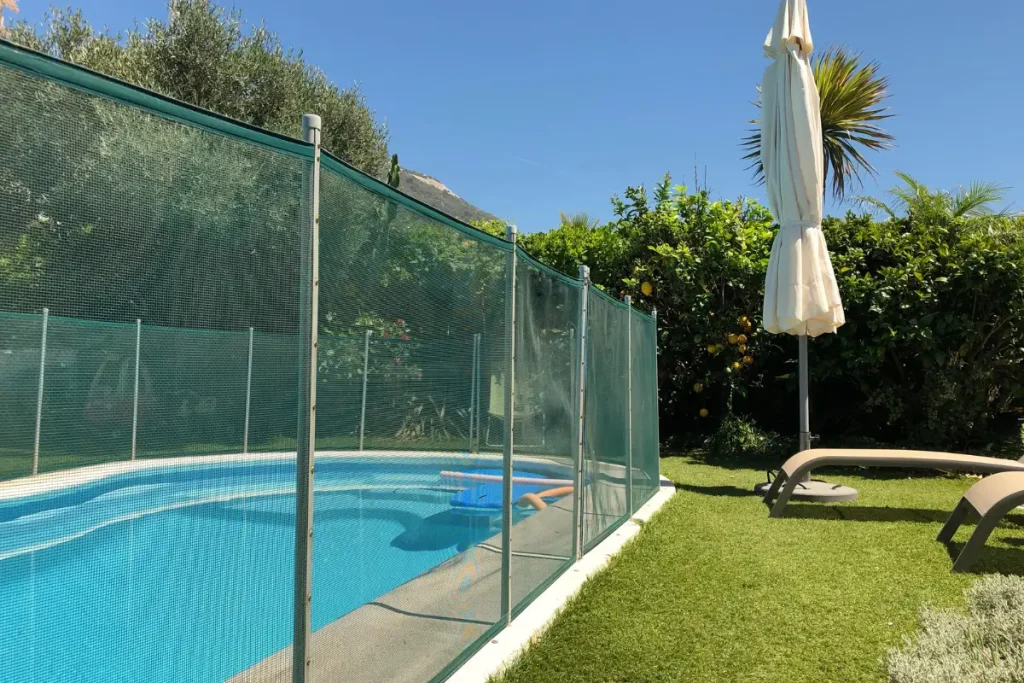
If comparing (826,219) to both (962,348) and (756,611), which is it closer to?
(962,348)

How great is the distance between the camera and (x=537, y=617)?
11.5ft

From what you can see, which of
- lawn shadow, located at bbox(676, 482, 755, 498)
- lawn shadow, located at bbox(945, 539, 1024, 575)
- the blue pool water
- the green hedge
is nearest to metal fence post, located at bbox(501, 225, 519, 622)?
the blue pool water

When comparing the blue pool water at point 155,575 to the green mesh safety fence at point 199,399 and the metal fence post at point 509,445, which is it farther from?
the metal fence post at point 509,445

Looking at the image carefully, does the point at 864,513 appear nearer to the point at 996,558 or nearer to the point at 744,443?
the point at 996,558

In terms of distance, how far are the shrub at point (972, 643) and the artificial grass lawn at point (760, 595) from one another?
14 cm

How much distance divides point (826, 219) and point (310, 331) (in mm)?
10220

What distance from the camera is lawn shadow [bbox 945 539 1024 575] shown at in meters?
4.34

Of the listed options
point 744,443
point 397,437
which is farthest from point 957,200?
point 397,437

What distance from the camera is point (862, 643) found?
323cm

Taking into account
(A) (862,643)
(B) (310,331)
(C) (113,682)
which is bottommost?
(A) (862,643)

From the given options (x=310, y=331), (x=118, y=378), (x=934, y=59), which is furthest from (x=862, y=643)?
Answer: (x=934, y=59)

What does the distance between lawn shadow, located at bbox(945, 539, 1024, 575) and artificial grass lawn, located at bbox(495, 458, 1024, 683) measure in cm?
2

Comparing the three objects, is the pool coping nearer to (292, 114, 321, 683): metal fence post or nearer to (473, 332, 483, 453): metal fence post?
(292, 114, 321, 683): metal fence post

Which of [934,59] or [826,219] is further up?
A: [934,59]
